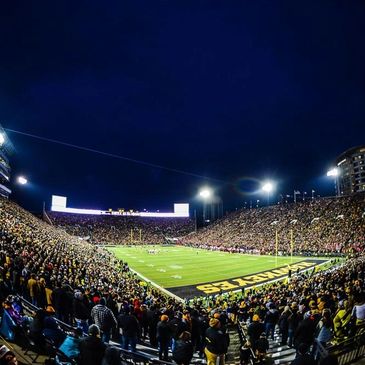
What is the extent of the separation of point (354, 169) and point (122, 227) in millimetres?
113800

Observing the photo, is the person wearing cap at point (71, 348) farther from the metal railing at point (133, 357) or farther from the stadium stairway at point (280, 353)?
the stadium stairway at point (280, 353)

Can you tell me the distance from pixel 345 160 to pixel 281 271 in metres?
135

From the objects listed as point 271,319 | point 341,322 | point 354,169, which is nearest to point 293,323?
point 271,319

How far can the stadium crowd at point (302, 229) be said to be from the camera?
4788 cm

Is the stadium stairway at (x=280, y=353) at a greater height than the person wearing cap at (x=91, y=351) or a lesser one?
lesser

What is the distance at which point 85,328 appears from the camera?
382 inches

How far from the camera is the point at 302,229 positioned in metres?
59.4

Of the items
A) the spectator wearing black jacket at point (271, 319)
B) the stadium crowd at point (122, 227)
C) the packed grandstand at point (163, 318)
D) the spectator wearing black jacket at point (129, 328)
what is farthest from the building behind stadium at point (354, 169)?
the spectator wearing black jacket at point (129, 328)

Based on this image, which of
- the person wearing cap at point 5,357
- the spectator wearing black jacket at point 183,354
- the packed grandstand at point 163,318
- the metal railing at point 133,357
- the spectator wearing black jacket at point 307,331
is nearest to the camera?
the person wearing cap at point 5,357

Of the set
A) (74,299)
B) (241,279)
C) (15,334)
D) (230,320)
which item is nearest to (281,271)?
(241,279)

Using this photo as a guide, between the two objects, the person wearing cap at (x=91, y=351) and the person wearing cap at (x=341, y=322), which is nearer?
the person wearing cap at (x=91, y=351)

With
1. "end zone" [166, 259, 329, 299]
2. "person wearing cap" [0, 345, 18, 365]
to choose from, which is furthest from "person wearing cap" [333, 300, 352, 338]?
"end zone" [166, 259, 329, 299]

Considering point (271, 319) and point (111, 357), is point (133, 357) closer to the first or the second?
point (111, 357)

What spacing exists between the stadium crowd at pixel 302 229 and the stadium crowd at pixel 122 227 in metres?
21.5
